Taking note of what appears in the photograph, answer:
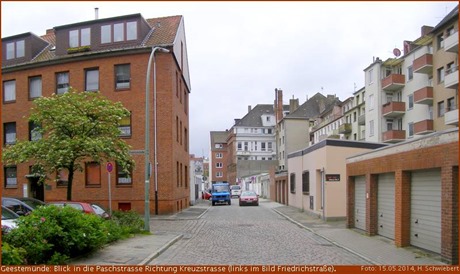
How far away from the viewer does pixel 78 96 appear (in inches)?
814

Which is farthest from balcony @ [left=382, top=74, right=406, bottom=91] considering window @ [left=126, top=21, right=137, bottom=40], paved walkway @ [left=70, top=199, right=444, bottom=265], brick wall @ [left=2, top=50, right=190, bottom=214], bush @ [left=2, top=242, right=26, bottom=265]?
bush @ [left=2, top=242, right=26, bottom=265]

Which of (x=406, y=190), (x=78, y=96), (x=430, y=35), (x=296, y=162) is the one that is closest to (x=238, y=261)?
(x=406, y=190)

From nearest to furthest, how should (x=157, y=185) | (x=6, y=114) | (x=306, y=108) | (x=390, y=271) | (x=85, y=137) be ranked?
(x=390, y=271)
(x=85, y=137)
(x=157, y=185)
(x=6, y=114)
(x=306, y=108)

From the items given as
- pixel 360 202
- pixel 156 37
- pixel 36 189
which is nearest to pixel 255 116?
pixel 156 37

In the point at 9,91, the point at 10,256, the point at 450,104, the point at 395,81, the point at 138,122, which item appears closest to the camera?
the point at 10,256

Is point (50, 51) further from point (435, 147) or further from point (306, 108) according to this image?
point (306, 108)

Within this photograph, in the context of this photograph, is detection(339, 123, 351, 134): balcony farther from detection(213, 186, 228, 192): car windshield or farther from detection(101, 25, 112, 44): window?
detection(101, 25, 112, 44): window

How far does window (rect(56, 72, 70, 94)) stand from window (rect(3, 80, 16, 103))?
4.06 metres

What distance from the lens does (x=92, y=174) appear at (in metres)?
29.0

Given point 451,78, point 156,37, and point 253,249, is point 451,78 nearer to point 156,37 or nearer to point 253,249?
point 156,37

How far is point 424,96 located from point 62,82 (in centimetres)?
3014

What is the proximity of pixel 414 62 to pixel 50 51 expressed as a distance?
3150cm

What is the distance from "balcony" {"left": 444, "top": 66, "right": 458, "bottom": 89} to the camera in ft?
115

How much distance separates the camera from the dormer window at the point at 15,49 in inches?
1288
